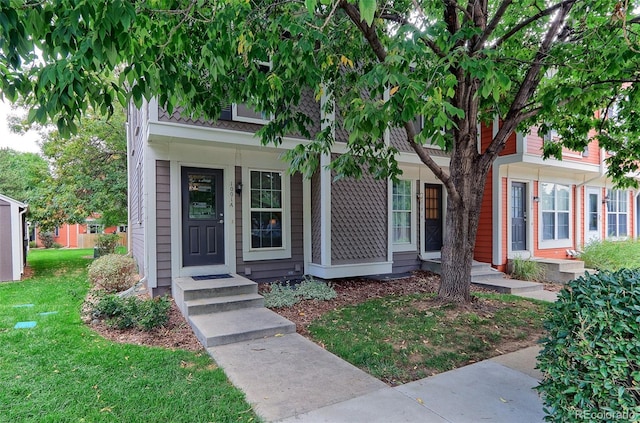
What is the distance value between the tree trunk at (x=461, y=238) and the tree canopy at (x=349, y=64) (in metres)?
0.02

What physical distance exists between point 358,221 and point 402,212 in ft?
6.60

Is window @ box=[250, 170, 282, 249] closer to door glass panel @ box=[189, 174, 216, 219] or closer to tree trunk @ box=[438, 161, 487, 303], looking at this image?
door glass panel @ box=[189, 174, 216, 219]

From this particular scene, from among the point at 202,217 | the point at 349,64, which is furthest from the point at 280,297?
the point at 349,64

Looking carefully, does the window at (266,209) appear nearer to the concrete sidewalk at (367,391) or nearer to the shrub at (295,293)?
the shrub at (295,293)

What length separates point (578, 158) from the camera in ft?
33.3

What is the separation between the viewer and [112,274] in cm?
685

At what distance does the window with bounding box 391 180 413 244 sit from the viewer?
29.3 feet

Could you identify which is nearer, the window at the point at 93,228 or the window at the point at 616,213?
the window at the point at 616,213

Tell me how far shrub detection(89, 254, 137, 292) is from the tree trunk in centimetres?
619

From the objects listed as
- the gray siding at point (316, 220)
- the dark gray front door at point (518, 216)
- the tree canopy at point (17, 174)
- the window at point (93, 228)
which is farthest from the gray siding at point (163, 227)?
the window at point (93, 228)

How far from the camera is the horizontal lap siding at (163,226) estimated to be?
6.19m

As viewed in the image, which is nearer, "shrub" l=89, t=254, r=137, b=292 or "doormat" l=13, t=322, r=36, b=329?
"doormat" l=13, t=322, r=36, b=329

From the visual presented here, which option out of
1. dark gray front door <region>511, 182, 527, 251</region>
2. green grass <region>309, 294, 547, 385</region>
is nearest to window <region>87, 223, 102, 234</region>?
green grass <region>309, 294, 547, 385</region>

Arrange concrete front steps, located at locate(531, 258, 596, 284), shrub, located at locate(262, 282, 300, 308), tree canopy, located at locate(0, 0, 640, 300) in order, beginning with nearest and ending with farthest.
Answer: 1. tree canopy, located at locate(0, 0, 640, 300)
2. shrub, located at locate(262, 282, 300, 308)
3. concrete front steps, located at locate(531, 258, 596, 284)
